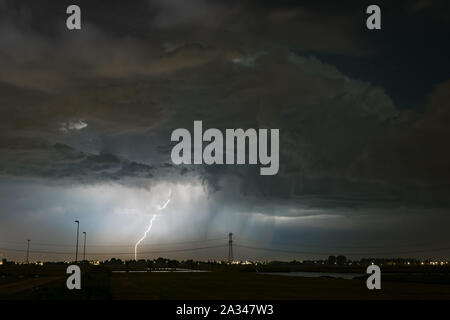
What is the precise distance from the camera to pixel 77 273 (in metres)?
50.7
